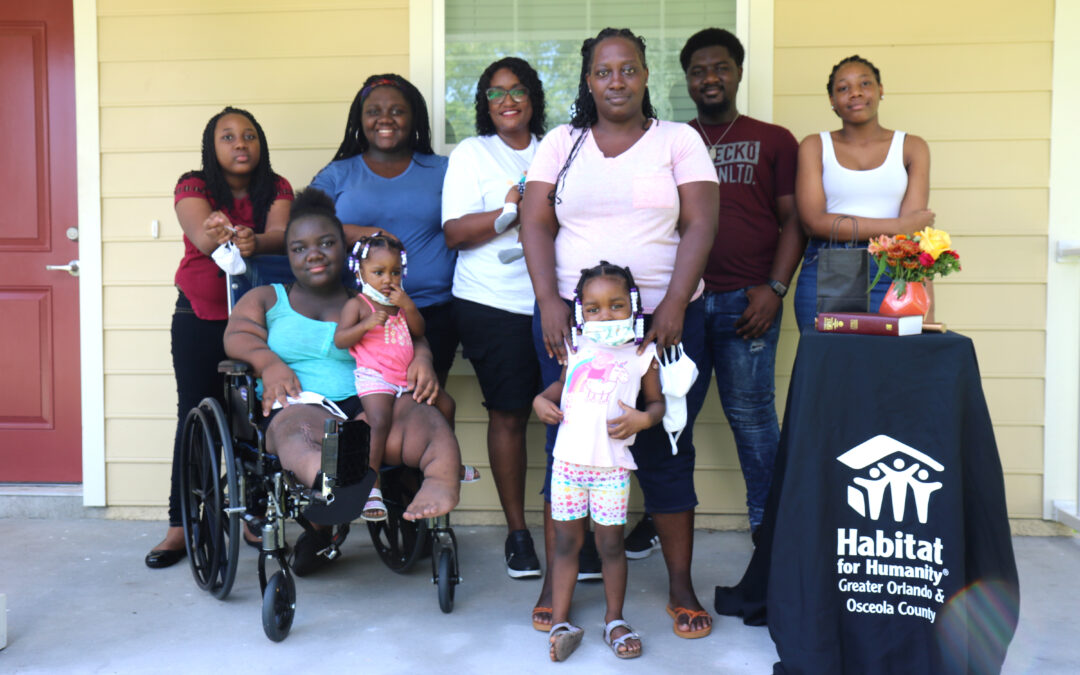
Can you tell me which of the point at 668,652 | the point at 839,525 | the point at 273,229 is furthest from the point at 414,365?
the point at 839,525

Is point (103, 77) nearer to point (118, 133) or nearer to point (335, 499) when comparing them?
point (118, 133)

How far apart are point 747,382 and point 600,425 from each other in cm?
91

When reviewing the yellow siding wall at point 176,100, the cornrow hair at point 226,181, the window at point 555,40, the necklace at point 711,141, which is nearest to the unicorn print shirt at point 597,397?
the necklace at point 711,141

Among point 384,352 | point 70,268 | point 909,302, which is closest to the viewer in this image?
point 909,302

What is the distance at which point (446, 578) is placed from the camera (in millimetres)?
2869

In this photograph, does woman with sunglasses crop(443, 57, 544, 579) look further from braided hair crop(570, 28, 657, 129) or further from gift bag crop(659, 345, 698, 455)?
gift bag crop(659, 345, 698, 455)

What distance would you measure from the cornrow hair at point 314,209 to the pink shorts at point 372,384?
1.45 ft

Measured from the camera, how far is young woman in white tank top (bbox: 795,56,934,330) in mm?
3014

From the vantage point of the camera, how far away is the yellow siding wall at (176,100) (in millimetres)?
3816

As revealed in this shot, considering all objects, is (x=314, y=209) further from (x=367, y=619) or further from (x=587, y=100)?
(x=367, y=619)

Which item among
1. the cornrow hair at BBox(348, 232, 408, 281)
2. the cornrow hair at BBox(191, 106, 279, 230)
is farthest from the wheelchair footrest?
the cornrow hair at BBox(191, 106, 279, 230)

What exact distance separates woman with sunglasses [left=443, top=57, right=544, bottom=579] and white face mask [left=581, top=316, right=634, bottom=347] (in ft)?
2.24

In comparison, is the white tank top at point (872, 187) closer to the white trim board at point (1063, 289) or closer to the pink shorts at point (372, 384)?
the white trim board at point (1063, 289)

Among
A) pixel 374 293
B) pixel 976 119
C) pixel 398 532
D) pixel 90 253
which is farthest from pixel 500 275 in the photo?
pixel 976 119
